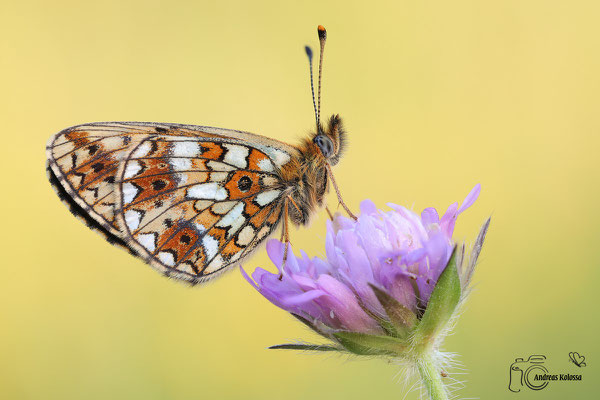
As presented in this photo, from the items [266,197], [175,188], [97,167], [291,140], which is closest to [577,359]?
[291,140]

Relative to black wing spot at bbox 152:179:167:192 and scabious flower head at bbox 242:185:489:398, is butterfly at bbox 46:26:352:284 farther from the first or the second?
scabious flower head at bbox 242:185:489:398

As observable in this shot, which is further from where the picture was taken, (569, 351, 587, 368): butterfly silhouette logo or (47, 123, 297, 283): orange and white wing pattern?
(569, 351, 587, 368): butterfly silhouette logo

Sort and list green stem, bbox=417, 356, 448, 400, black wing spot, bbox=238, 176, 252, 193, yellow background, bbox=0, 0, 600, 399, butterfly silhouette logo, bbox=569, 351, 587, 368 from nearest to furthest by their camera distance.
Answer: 1. green stem, bbox=417, 356, 448, 400
2. black wing spot, bbox=238, 176, 252, 193
3. butterfly silhouette logo, bbox=569, 351, 587, 368
4. yellow background, bbox=0, 0, 600, 399

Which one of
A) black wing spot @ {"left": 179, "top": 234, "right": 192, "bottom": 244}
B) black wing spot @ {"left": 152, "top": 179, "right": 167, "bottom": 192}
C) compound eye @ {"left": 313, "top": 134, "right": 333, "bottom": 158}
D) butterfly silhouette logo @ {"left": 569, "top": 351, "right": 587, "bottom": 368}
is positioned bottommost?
black wing spot @ {"left": 179, "top": 234, "right": 192, "bottom": 244}

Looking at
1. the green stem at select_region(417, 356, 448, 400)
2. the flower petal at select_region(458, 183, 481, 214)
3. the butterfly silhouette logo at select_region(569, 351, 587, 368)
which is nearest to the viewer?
the green stem at select_region(417, 356, 448, 400)

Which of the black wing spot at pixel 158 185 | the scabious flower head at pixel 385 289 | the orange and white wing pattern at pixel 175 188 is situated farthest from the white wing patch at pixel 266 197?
the scabious flower head at pixel 385 289

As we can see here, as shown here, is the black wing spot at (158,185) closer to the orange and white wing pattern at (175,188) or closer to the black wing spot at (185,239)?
the orange and white wing pattern at (175,188)

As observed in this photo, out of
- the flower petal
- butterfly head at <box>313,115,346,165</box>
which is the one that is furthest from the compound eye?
the flower petal
